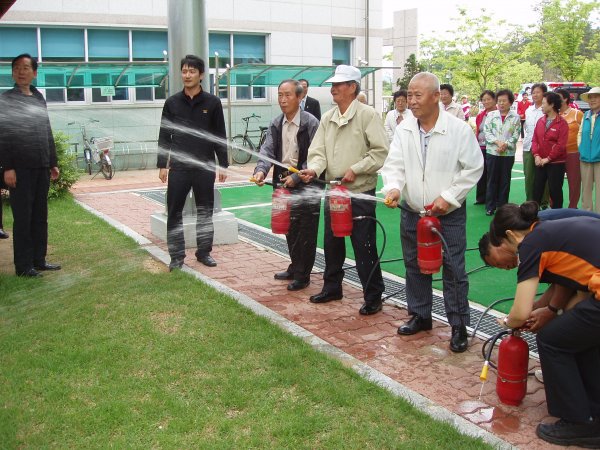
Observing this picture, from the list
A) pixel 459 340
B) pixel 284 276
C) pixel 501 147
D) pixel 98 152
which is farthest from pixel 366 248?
pixel 98 152

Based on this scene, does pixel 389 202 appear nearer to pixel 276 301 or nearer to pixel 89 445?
pixel 276 301

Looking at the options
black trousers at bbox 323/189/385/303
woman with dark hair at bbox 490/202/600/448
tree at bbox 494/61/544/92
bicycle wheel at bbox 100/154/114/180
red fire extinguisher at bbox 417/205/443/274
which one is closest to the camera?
woman with dark hair at bbox 490/202/600/448

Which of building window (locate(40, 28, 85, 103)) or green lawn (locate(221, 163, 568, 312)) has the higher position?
building window (locate(40, 28, 85, 103))

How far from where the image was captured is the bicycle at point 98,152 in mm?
16188

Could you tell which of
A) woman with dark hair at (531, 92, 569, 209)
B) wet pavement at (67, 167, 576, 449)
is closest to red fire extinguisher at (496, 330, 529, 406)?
wet pavement at (67, 167, 576, 449)

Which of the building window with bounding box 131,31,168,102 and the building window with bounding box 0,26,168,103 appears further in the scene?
the building window with bounding box 131,31,168,102

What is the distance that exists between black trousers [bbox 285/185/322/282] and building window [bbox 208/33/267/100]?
1522 centimetres

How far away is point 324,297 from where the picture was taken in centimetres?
619

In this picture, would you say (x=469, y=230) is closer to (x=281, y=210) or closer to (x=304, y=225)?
(x=304, y=225)

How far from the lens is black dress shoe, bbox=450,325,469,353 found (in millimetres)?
4954

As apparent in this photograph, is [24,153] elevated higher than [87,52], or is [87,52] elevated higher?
[87,52]

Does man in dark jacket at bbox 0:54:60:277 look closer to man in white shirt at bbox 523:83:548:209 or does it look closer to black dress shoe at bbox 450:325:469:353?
black dress shoe at bbox 450:325:469:353

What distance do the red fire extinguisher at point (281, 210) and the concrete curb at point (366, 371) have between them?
76 cm

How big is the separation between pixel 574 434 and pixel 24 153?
5.83 meters
